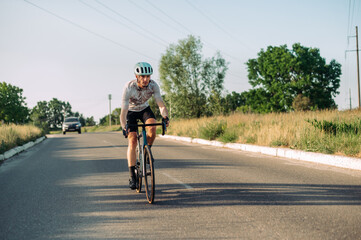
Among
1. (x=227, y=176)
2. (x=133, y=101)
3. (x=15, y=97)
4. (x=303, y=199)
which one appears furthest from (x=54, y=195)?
(x=15, y=97)

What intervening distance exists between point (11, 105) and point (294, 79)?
55590 mm

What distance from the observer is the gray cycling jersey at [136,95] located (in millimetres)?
5074

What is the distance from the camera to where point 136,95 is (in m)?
5.22

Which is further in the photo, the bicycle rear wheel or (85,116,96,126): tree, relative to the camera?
(85,116,96,126): tree

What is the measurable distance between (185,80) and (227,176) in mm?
28611

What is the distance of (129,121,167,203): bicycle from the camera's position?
4.69 meters

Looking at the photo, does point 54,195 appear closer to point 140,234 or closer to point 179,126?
point 140,234

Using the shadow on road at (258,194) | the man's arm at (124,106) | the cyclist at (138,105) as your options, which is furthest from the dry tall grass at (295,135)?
the man's arm at (124,106)

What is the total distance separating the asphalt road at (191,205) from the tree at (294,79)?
4327 centimetres

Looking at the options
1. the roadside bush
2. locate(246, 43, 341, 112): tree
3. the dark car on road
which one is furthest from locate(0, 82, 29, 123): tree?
the roadside bush

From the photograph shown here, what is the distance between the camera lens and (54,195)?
554 centimetres

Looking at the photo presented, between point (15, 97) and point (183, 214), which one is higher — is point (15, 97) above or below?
above

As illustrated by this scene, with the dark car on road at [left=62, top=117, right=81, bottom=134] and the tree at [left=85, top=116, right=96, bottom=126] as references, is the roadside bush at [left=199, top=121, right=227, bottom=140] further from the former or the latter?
the tree at [left=85, top=116, right=96, bottom=126]

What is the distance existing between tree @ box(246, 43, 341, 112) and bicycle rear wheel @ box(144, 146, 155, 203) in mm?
46062
